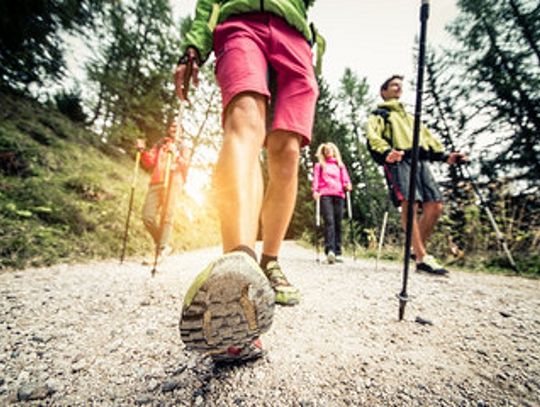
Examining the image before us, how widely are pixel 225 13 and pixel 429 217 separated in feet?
10.3

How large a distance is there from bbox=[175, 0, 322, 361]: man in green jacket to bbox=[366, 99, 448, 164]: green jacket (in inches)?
84.7

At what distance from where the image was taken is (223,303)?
2.29 feet

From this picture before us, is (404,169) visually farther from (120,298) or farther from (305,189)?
(305,189)

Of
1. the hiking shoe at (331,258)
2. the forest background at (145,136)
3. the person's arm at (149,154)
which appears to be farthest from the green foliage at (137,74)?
the hiking shoe at (331,258)

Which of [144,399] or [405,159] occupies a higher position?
[405,159]

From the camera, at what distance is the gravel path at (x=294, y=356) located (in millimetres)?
810

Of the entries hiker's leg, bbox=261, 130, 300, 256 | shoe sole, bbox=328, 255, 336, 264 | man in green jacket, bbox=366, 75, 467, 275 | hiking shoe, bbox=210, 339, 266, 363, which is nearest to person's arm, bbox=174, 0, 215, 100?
hiker's leg, bbox=261, 130, 300, 256

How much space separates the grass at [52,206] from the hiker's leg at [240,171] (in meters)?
2.88

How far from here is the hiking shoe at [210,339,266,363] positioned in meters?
0.92

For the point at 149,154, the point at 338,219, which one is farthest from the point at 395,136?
the point at 149,154

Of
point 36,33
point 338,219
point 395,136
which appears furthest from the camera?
point 36,33

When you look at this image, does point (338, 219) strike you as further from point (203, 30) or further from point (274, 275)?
point (203, 30)

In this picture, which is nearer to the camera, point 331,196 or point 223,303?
point 223,303

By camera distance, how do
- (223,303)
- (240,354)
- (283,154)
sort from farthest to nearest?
(283,154)
(240,354)
(223,303)
